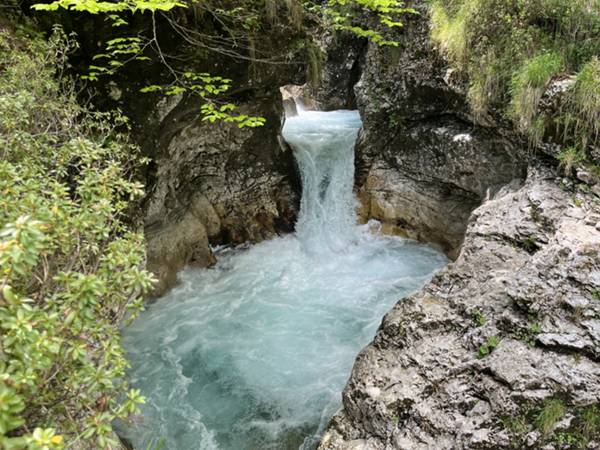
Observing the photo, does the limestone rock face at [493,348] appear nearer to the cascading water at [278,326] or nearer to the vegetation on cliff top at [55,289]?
the cascading water at [278,326]

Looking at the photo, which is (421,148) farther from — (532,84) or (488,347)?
(488,347)

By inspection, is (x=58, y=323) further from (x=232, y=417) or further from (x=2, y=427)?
(x=232, y=417)

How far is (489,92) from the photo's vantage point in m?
6.58

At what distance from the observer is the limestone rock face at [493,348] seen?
11.8ft

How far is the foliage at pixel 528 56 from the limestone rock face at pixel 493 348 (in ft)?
3.51

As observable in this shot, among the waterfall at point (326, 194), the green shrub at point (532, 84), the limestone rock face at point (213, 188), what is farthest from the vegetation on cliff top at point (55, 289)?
the waterfall at point (326, 194)

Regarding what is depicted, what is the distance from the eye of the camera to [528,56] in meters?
6.12

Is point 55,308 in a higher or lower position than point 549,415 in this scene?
higher

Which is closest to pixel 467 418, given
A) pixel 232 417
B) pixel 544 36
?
pixel 232 417

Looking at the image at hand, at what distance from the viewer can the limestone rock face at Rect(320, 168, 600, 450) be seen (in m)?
3.60

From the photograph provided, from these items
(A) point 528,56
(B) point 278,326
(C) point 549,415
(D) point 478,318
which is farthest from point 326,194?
(C) point 549,415

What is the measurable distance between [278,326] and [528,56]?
6.02 meters

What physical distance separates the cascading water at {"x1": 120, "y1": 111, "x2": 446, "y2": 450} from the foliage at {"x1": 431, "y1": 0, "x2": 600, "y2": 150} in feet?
12.3

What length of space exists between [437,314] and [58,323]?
3810 millimetres
